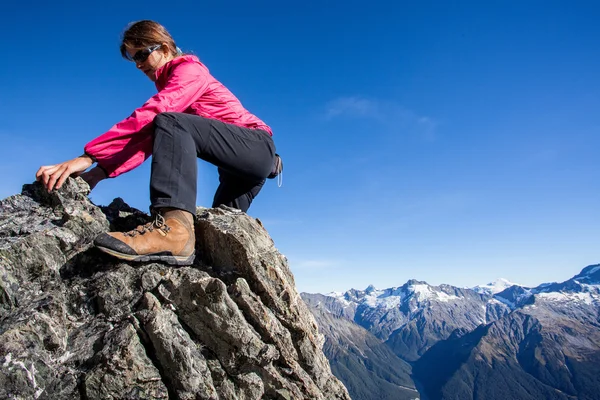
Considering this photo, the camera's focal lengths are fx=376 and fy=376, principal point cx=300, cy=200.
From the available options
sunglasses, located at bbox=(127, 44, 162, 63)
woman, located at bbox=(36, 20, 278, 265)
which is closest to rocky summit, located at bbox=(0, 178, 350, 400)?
woman, located at bbox=(36, 20, 278, 265)

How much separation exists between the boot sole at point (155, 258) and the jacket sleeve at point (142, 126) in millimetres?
1606

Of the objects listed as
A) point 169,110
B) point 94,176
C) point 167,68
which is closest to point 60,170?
point 94,176

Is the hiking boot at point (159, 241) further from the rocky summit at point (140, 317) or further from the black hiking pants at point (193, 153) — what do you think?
the rocky summit at point (140, 317)

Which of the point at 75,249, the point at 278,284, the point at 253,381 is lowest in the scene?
the point at 253,381

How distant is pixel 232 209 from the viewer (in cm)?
751

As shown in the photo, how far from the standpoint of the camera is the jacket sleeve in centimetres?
562

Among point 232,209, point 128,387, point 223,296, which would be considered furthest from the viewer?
point 232,209

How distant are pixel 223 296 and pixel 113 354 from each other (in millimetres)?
1508

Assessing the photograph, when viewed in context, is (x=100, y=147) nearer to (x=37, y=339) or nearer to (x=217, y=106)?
(x=217, y=106)

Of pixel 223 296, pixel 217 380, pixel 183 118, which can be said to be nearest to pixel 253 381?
pixel 217 380

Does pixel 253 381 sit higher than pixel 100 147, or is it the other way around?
pixel 100 147

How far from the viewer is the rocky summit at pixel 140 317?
4.42 m

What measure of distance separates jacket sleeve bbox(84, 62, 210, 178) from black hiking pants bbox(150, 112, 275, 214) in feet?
0.76

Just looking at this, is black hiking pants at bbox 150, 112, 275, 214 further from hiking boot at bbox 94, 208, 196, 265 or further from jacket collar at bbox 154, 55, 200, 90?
jacket collar at bbox 154, 55, 200, 90
